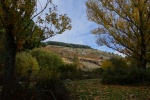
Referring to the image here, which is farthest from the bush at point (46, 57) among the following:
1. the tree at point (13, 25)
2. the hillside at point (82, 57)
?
the tree at point (13, 25)

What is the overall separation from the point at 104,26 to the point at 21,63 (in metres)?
7.89

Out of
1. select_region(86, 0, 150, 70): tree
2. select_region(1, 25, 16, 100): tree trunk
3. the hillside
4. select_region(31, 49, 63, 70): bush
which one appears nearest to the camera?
select_region(1, 25, 16, 100): tree trunk

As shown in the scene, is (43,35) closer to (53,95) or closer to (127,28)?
(53,95)

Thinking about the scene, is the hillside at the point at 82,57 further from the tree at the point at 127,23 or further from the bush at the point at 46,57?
the tree at the point at 127,23

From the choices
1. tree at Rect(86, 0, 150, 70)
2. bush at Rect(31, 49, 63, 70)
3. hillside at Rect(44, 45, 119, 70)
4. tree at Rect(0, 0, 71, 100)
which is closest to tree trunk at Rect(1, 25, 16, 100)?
tree at Rect(0, 0, 71, 100)

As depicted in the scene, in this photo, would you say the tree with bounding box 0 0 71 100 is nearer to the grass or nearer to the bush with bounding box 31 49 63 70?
the grass

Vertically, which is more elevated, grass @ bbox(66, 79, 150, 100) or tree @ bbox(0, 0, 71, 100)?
tree @ bbox(0, 0, 71, 100)

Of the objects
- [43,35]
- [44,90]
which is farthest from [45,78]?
[43,35]

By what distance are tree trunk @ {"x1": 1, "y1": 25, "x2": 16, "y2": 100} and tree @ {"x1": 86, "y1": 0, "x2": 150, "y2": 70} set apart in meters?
12.5

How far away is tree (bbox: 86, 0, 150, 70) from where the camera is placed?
18.8 metres

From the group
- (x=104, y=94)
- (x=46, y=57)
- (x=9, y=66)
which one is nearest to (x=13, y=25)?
(x=9, y=66)

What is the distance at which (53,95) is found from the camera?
708cm

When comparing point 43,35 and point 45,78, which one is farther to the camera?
point 43,35

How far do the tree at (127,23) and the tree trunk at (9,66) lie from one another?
493 inches
